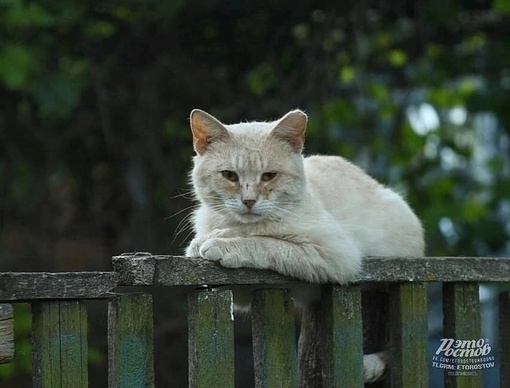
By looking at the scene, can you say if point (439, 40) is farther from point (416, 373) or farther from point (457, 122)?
point (416, 373)

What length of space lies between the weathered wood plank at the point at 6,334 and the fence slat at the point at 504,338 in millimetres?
1628

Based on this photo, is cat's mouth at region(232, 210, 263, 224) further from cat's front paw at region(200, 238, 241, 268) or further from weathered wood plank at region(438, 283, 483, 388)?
weathered wood plank at region(438, 283, 483, 388)

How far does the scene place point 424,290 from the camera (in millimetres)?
2885

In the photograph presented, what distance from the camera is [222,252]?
102 inches

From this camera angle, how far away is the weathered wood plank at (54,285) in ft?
7.32

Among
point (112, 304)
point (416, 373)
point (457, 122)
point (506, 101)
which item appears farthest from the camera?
point (457, 122)

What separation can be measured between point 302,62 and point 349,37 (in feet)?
1.14

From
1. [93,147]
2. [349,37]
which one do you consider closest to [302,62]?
[349,37]

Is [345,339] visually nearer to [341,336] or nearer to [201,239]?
[341,336]

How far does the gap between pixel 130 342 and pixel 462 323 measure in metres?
1.10

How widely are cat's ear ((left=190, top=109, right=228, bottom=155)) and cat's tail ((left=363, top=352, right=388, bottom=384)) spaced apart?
0.84 metres

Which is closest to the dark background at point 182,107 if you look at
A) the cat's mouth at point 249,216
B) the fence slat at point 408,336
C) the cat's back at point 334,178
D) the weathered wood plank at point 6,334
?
the cat's back at point 334,178

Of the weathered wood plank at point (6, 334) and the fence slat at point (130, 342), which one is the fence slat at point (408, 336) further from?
the weathered wood plank at point (6, 334)

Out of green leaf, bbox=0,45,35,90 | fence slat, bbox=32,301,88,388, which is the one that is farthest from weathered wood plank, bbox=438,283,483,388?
green leaf, bbox=0,45,35,90
